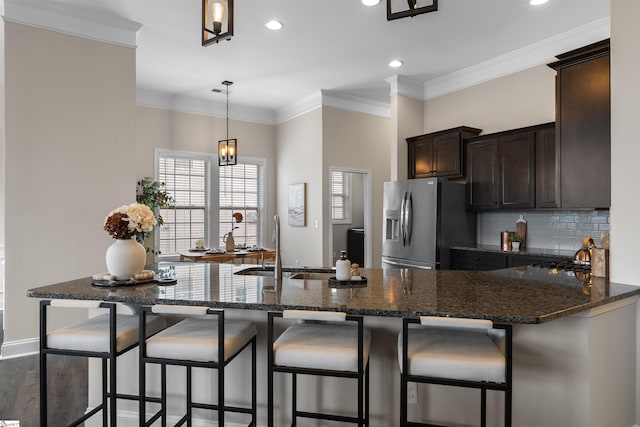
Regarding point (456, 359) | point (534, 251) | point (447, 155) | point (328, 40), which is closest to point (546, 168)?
point (534, 251)

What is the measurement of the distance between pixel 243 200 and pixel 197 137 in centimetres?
134

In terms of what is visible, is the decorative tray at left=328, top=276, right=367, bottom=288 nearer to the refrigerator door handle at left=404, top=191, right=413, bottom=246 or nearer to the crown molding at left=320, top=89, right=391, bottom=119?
the refrigerator door handle at left=404, top=191, right=413, bottom=246

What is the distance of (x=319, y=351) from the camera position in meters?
1.76

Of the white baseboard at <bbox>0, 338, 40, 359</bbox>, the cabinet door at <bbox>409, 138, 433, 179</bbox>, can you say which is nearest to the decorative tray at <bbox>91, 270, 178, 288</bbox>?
the white baseboard at <bbox>0, 338, 40, 359</bbox>

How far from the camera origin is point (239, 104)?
23.1 feet

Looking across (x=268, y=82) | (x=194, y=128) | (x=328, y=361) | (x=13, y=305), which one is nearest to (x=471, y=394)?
(x=328, y=361)

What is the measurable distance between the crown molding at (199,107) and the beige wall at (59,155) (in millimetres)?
2341

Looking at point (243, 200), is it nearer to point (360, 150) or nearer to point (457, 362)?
point (360, 150)

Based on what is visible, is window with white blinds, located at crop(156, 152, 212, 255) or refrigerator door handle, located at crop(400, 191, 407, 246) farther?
window with white blinds, located at crop(156, 152, 212, 255)

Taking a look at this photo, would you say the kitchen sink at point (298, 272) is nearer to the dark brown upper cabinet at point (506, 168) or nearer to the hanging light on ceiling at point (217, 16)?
the hanging light on ceiling at point (217, 16)

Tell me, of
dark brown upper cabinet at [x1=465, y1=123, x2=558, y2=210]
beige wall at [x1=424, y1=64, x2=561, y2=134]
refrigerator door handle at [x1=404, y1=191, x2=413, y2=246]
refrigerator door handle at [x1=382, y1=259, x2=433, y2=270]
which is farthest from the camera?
refrigerator door handle at [x1=404, y1=191, x2=413, y2=246]

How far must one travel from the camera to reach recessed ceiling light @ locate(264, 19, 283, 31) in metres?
4.03

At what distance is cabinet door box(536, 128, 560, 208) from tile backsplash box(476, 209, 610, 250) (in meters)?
0.32

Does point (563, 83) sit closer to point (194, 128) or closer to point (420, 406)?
point (420, 406)
